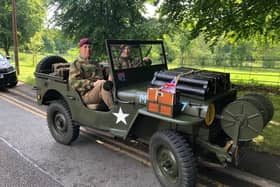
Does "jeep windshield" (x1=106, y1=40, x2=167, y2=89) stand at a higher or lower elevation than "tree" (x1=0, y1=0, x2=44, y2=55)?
lower

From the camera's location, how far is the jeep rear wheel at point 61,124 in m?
4.50

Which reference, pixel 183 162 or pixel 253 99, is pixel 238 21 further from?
pixel 183 162

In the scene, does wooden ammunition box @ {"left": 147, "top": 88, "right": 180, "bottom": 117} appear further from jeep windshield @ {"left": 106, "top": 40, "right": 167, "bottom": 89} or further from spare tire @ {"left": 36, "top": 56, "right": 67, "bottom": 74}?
spare tire @ {"left": 36, "top": 56, "right": 67, "bottom": 74}

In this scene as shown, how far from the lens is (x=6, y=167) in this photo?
3.81 m

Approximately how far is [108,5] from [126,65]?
662cm

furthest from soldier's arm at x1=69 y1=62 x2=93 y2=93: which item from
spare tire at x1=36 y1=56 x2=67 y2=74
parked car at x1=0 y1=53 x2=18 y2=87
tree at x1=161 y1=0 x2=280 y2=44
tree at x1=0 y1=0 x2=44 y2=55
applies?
tree at x1=0 y1=0 x2=44 y2=55

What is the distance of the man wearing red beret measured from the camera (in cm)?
394

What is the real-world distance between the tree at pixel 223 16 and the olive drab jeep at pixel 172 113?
3.96 metres

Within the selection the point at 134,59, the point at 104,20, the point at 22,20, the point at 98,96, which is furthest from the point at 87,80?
the point at 22,20

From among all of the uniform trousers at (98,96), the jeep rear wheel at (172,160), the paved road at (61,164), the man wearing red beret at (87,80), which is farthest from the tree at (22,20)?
the jeep rear wheel at (172,160)

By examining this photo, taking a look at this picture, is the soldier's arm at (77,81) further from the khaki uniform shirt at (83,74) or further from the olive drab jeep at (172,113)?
the olive drab jeep at (172,113)

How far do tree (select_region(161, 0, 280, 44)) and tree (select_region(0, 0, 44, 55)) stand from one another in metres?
15.4

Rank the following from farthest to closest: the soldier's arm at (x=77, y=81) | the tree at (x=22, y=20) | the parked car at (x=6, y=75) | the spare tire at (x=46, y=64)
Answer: the tree at (x=22, y=20) → the parked car at (x=6, y=75) → the spare tire at (x=46, y=64) → the soldier's arm at (x=77, y=81)

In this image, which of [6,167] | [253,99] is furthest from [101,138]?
[253,99]
